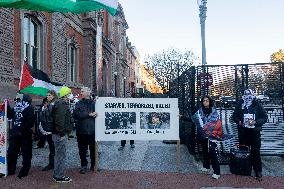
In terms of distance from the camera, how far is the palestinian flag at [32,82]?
9.67 meters

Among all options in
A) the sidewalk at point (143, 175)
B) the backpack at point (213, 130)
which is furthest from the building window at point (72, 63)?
the backpack at point (213, 130)

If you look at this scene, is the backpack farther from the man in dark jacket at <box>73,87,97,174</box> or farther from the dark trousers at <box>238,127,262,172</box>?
the man in dark jacket at <box>73,87,97,174</box>

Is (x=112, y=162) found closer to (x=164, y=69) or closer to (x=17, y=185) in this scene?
(x=17, y=185)

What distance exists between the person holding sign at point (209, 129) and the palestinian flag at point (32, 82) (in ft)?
14.8

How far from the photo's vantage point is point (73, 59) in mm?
21922

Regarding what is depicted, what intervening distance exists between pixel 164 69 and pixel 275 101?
3666 centimetres

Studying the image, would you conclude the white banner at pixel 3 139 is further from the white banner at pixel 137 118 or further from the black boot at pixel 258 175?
the black boot at pixel 258 175

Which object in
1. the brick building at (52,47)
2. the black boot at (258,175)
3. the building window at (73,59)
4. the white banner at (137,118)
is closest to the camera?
the black boot at (258,175)


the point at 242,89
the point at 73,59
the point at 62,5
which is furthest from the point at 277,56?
the point at 62,5

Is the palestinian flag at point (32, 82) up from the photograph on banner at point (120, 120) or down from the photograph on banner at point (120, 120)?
up

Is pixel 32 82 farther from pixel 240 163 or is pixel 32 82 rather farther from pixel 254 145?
pixel 254 145

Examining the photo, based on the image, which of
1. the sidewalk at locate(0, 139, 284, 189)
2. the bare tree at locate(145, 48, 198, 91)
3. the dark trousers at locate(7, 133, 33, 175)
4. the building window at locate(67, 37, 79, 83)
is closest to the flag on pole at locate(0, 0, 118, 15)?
the dark trousers at locate(7, 133, 33, 175)

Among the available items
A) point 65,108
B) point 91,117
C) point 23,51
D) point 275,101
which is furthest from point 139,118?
point 23,51

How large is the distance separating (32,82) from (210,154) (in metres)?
5.07
